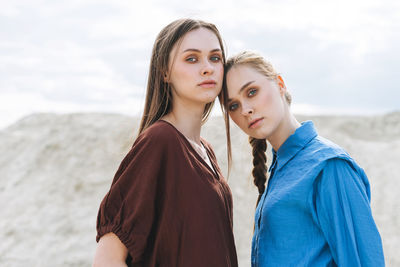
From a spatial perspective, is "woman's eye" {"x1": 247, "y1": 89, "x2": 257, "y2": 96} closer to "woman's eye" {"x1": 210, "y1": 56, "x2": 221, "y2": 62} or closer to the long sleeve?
"woman's eye" {"x1": 210, "y1": 56, "x2": 221, "y2": 62}

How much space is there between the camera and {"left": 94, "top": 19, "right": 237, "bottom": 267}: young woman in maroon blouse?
2066 mm

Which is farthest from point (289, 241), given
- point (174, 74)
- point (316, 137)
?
point (174, 74)

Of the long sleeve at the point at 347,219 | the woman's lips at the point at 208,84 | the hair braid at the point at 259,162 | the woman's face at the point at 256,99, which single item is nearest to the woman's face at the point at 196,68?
the woman's lips at the point at 208,84

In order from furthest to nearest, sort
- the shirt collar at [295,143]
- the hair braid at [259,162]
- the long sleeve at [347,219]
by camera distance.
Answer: the hair braid at [259,162]
the shirt collar at [295,143]
the long sleeve at [347,219]

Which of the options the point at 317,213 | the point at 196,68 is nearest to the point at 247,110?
the point at 196,68

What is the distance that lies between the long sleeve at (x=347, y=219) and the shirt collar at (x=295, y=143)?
0.30 metres

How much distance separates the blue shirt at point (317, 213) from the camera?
1.99 meters

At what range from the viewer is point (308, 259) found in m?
2.08

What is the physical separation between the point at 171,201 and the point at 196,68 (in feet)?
2.37

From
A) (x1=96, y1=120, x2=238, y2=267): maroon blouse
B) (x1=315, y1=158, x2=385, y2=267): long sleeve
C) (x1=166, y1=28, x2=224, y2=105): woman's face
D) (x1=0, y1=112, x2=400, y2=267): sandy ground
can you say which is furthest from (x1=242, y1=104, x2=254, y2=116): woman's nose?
(x1=0, y1=112, x2=400, y2=267): sandy ground

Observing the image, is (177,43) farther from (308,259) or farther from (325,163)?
(308,259)

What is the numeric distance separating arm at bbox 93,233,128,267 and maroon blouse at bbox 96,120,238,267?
0.11ft

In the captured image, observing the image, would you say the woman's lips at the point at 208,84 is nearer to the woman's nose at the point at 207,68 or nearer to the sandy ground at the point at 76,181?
the woman's nose at the point at 207,68

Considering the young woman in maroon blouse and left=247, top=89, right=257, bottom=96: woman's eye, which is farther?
left=247, top=89, right=257, bottom=96: woman's eye
